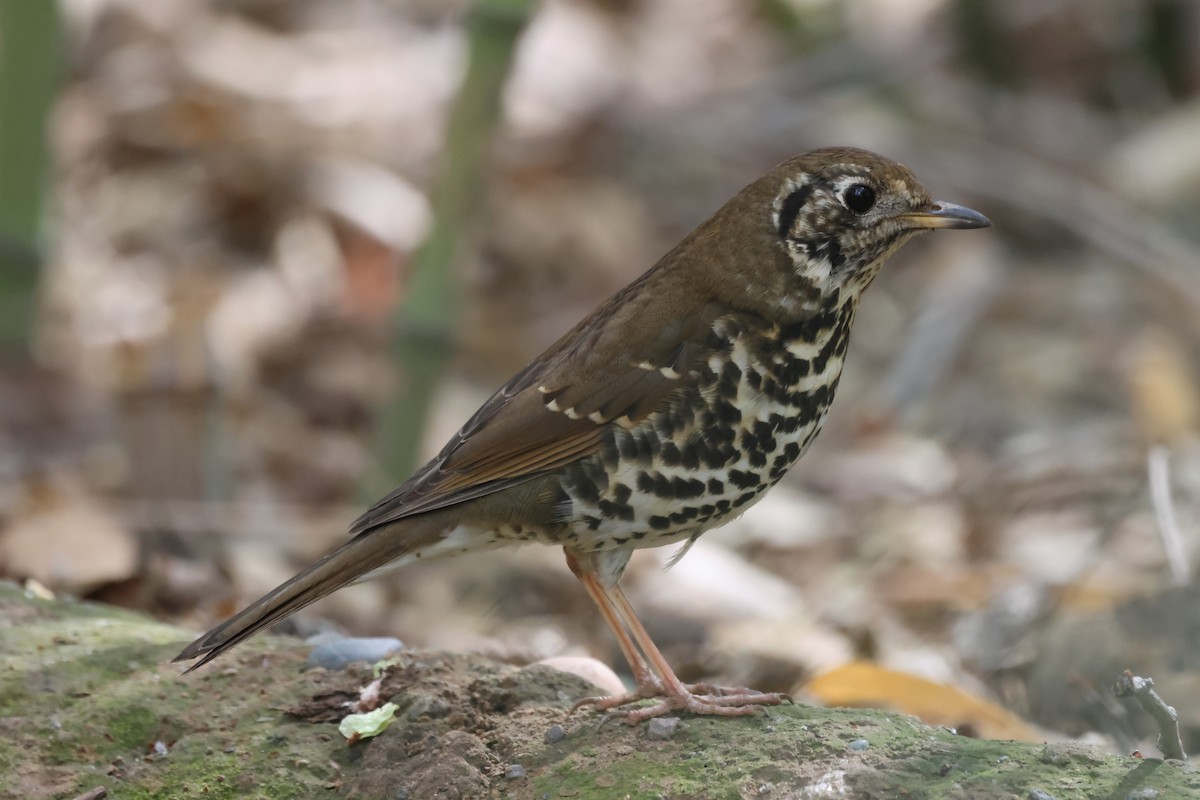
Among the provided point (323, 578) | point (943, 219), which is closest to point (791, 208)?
point (943, 219)

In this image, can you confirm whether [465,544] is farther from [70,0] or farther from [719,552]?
[70,0]

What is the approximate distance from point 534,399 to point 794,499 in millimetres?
3415

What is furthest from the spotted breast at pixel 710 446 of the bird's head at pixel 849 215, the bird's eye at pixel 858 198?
the bird's eye at pixel 858 198

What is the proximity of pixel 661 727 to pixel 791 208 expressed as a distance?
49.9 inches

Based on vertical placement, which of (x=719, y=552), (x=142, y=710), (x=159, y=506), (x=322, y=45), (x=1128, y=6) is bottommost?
(x=142, y=710)

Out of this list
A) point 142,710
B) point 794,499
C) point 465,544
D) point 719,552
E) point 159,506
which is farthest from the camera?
point 794,499

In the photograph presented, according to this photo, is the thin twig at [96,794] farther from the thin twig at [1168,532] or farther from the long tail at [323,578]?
the thin twig at [1168,532]

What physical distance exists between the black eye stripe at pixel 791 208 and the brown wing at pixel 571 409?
0.26m

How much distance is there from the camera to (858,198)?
3.65 meters

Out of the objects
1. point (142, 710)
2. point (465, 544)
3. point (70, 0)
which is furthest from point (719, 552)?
point (70, 0)

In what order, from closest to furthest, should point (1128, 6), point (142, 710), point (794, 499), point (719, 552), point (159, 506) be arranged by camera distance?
1. point (142, 710)
2. point (159, 506)
3. point (719, 552)
4. point (794, 499)
5. point (1128, 6)

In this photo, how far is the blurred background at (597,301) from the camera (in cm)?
520

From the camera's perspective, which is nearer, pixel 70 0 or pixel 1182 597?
pixel 1182 597

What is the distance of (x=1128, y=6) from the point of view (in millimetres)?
9797
